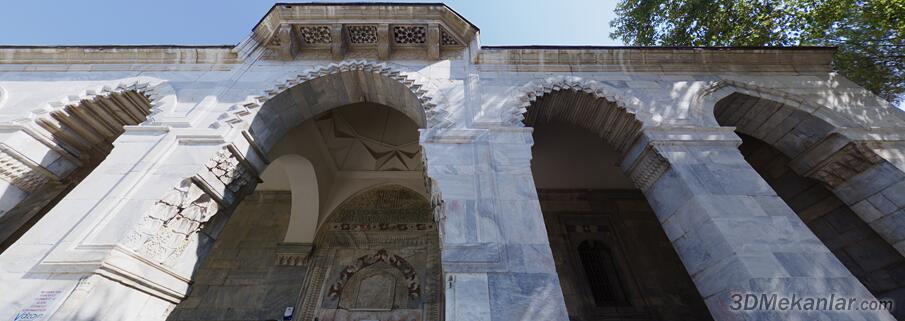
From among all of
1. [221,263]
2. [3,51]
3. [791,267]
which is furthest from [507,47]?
[3,51]

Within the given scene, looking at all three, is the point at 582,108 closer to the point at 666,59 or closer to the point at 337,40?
the point at 666,59

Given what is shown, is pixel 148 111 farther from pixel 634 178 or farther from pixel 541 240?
pixel 634 178

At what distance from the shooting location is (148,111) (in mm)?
5168

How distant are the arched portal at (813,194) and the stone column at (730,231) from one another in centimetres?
145

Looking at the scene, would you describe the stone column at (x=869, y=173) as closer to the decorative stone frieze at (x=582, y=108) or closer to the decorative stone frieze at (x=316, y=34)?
the decorative stone frieze at (x=582, y=108)

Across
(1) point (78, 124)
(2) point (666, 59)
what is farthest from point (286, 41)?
(2) point (666, 59)

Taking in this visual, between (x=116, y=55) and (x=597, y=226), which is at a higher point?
(x=116, y=55)

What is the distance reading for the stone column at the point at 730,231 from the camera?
296 centimetres

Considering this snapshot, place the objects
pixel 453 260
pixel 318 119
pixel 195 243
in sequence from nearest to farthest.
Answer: pixel 453 260 < pixel 195 243 < pixel 318 119

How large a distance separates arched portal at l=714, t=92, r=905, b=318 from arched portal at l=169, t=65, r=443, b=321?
5.20 m

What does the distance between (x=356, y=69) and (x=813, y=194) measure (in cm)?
734

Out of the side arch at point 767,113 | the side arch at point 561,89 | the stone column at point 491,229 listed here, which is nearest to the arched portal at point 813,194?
the side arch at point 767,113

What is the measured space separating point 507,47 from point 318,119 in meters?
4.45

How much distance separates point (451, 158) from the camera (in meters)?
3.95
